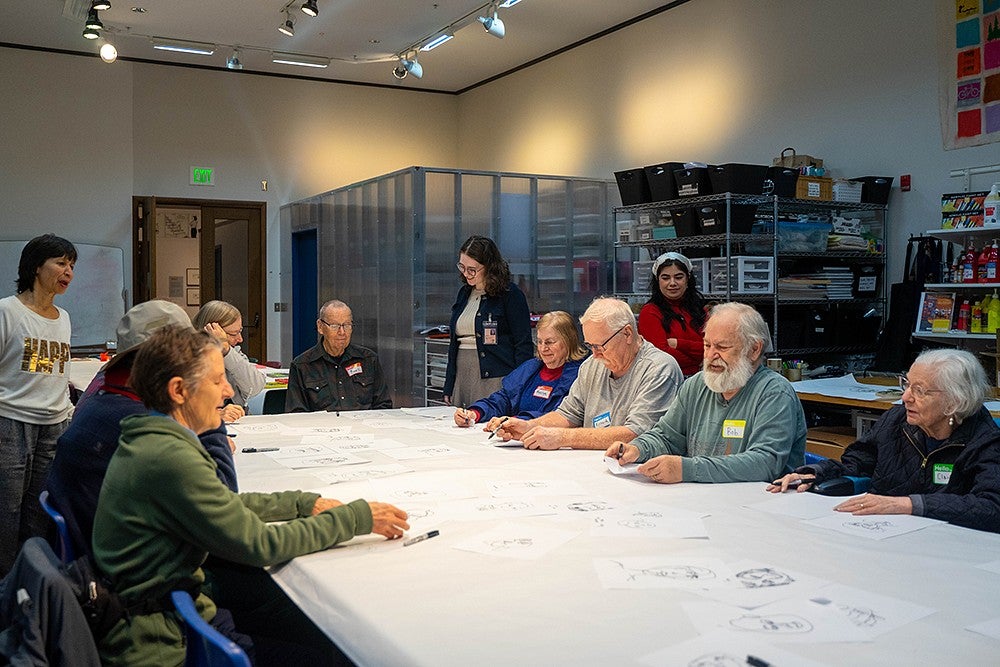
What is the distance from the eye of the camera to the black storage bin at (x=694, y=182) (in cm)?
596

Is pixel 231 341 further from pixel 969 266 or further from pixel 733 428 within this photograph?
pixel 969 266

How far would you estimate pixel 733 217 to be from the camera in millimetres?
5789

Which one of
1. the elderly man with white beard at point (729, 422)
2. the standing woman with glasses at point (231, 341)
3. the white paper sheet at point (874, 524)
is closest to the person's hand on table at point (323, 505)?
the elderly man with white beard at point (729, 422)

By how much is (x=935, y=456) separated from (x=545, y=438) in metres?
1.33

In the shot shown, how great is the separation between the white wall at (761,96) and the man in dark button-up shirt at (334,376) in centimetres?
362

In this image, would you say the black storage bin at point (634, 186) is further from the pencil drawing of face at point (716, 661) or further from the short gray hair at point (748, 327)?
the pencil drawing of face at point (716, 661)

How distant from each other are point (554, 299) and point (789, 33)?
105 inches

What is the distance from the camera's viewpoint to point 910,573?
72.3 inches

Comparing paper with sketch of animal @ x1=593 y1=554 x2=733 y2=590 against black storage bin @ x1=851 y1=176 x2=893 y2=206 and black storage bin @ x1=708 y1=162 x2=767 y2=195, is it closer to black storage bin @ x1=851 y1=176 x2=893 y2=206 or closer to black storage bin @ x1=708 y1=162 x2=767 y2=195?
black storage bin @ x1=708 y1=162 x2=767 y2=195

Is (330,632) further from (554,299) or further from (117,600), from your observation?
(554,299)

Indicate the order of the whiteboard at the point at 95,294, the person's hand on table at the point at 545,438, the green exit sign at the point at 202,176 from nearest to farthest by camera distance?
the person's hand on table at the point at 545,438 → the whiteboard at the point at 95,294 → the green exit sign at the point at 202,176

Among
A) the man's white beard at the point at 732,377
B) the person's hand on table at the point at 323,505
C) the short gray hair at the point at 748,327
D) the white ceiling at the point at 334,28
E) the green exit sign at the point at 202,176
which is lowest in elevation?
the person's hand on table at the point at 323,505

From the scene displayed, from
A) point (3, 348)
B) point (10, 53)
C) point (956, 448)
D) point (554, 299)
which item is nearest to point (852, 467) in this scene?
point (956, 448)

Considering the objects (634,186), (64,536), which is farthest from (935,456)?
(634,186)
